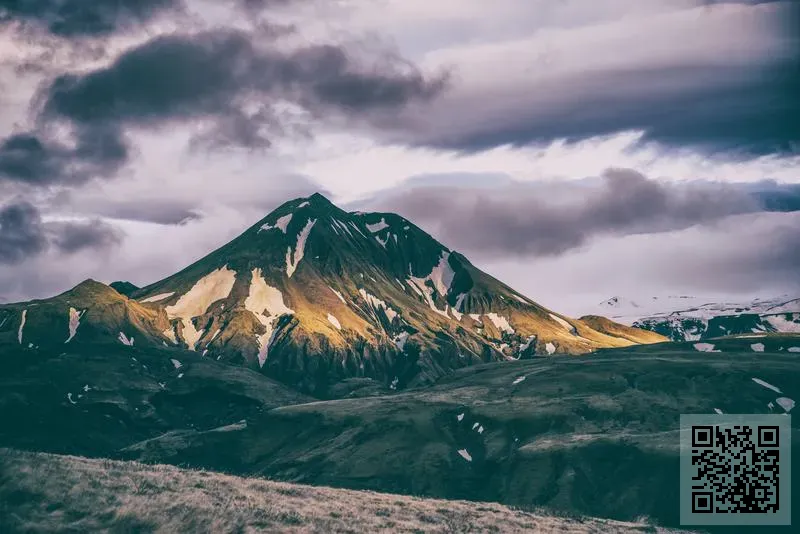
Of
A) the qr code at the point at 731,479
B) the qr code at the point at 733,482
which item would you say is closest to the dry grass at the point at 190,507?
the qr code at the point at 731,479

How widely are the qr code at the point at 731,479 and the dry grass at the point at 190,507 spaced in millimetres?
50247

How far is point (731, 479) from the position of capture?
89.4 metres

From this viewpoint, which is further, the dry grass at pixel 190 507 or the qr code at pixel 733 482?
the qr code at pixel 733 482

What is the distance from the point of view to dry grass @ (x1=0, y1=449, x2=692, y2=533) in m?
42.0

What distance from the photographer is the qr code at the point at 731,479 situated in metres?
111

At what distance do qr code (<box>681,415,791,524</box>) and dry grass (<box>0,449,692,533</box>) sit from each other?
50.2 metres

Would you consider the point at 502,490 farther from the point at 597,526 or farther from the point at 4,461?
the point at 4,461

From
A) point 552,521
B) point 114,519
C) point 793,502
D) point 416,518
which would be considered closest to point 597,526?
point 552,521

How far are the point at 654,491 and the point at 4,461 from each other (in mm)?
123187

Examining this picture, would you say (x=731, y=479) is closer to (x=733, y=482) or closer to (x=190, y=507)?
(x=733, y=482)

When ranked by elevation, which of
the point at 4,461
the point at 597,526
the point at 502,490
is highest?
the point at 4,461

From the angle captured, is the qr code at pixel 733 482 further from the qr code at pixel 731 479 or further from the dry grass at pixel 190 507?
the dry grass at pixel 190 507

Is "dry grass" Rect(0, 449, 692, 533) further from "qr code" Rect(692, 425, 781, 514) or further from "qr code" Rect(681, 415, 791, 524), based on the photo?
"qr code" Rect(692, 425, 781, 514)

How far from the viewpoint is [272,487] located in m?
55.8
